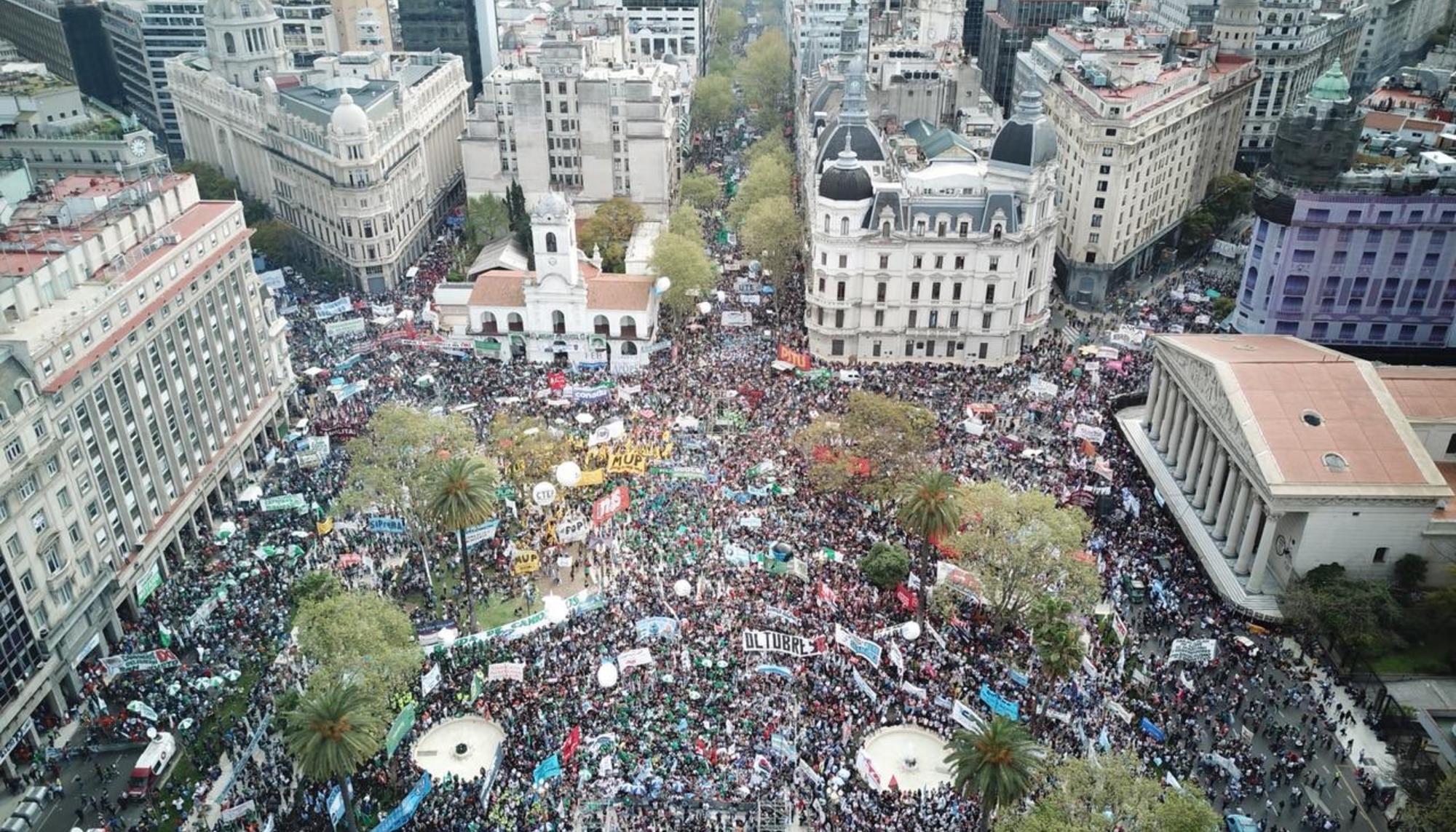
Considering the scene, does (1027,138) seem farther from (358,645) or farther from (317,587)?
(358,645)

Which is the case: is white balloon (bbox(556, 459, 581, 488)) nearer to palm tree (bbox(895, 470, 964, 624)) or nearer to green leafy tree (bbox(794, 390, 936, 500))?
green leafy tree (bbox(794, 390, 936, 500))

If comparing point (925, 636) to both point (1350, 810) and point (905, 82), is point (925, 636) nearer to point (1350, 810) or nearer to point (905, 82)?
point (1350, 810)

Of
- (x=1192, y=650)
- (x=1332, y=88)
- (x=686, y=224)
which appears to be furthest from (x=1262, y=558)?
(x=686, y=224)

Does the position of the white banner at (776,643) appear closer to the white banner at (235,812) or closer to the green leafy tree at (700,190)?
the white banner at (235,812)

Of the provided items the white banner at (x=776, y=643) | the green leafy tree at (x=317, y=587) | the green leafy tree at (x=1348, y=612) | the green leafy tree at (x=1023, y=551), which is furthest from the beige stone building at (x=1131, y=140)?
the green leafy tree at (x=317, y=587)

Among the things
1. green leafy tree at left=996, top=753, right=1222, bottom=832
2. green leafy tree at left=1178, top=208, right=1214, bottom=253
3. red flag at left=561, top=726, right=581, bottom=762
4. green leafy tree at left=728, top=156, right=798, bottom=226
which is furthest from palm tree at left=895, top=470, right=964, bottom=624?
green leafy tree at left=1178, top=208, right=1214, bottom=253

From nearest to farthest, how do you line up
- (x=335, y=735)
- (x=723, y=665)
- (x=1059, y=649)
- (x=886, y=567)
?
(x=335, y=735) < (x=1059, y=649) < (x=723, y=665) < (x=886, y=567)
